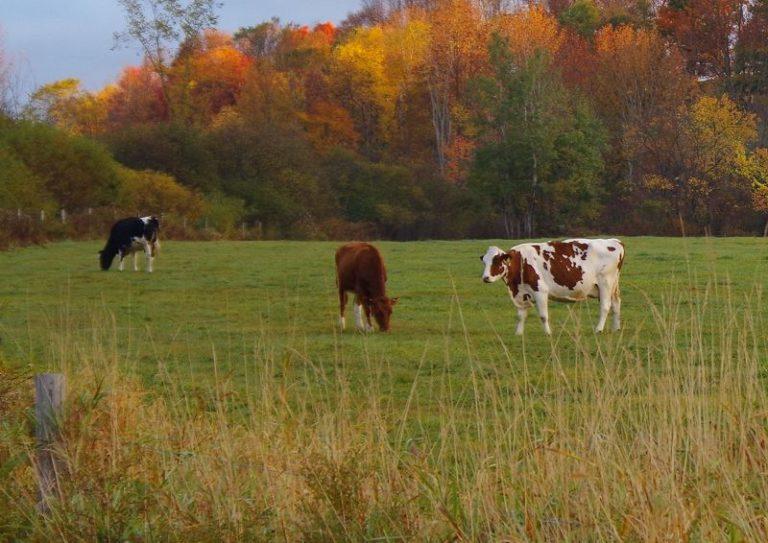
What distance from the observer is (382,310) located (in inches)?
729

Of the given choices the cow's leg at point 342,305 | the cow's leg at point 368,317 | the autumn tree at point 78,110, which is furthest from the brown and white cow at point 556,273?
the autumn tree at point 78,110

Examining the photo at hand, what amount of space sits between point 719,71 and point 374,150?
70.2 ft

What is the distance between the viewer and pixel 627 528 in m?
5.84

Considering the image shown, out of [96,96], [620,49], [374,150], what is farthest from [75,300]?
[96,96]

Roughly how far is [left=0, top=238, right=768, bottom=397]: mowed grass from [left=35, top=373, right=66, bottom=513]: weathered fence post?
1626mm

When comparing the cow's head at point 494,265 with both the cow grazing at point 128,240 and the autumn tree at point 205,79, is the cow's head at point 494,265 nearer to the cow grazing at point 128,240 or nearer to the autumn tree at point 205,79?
the cow grazing at point 128,240

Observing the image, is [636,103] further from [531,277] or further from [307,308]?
[531,277]

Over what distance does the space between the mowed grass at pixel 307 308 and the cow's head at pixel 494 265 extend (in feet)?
2.67

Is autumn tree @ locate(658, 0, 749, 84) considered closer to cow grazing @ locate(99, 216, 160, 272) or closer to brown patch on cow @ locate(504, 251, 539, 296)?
cow grazing @ locate(99, 216, 160, 272)

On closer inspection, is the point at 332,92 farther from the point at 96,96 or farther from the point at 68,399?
the point at 68,399

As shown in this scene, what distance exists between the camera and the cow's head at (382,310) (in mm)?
18484

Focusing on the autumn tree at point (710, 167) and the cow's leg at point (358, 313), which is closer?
the cow's leg at point (358, 313)

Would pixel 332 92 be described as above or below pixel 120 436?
above

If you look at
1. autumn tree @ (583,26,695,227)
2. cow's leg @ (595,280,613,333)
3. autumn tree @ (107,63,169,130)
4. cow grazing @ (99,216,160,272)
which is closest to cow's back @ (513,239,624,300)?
cow's leg @ (595,280,613,333)
